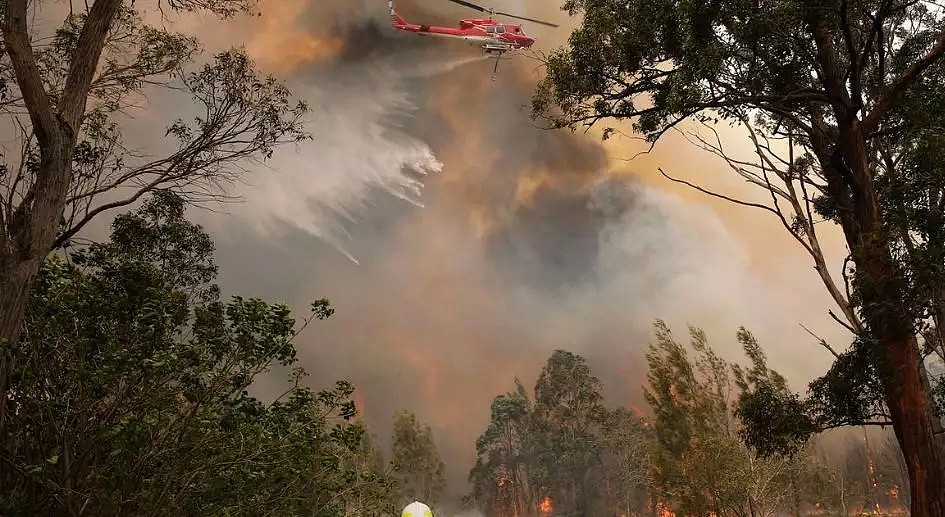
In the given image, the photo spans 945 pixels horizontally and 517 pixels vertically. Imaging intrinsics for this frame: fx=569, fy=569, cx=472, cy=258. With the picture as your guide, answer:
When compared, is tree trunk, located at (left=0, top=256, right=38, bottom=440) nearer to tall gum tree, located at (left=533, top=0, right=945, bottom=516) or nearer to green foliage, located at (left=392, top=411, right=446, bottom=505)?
tall gum tree, located at (left=533, top=0, right=945, bottom=516)

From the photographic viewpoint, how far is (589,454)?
2708 cm

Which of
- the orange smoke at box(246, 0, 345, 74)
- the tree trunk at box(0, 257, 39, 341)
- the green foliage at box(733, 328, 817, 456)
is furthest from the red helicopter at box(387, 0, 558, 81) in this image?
the tree trunk at box(0, 257, 39, 341)

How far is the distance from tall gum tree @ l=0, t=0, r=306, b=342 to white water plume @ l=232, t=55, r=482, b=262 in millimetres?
14116

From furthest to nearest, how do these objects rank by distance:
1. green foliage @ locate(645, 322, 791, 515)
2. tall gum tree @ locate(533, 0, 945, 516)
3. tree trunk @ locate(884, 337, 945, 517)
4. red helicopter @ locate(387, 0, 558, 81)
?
red helicopter @ locate(387, 0, 558, 81), green foliage @ locate(645, 322, 791, 515), tall gum tree @ locate(533, 0, 945, 516), tree trunk @ locate(884, 337, 945, 517)

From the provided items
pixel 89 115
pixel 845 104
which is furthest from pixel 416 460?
pixel 845 104

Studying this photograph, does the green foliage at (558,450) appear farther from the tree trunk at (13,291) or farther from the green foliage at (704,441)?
Answer: the tree trunk at (13,291)

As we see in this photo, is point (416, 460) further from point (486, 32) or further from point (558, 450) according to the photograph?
point (486, 32)

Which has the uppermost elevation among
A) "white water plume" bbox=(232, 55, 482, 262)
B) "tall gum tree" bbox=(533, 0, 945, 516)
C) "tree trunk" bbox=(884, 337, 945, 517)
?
"white water plume" bbox=(232, 55, 482, 262)

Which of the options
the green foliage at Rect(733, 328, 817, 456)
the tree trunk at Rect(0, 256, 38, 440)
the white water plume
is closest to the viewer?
the tree trunk at Rect(0, 256, 38, 440)

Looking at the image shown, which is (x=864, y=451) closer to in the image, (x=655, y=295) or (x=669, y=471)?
(x=655, y=295)

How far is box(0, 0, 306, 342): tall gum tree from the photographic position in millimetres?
4578

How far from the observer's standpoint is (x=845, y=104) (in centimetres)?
569

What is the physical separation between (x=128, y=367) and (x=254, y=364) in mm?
996

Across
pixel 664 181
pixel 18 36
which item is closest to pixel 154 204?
pixel 18 36
